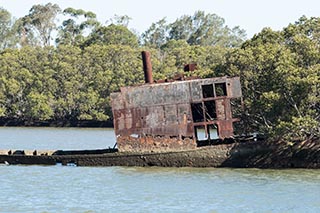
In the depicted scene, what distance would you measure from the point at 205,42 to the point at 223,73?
232 feet

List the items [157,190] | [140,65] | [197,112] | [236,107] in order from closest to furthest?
1. [157,190]
2. [197,112]
3. [236,107]
4. [140,65]

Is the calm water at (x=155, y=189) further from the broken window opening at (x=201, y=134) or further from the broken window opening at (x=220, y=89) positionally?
the broken window opening at (x=220, y=89)

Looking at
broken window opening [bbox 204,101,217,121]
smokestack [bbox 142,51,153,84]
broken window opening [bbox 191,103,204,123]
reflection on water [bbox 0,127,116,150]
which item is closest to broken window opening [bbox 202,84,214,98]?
broken window opening [bbox 204,101,217,121]

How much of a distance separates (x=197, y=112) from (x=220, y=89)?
4.77 feet

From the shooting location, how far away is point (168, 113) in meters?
28.5

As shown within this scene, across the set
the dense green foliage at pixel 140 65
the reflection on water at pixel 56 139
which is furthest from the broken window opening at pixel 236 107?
the reflection on water at pixel 56 139

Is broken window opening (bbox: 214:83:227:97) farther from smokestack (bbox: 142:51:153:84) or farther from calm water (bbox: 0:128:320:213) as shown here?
calm water (bbox: 0:128:320:213)

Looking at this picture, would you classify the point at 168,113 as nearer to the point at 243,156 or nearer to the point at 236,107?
the point at 243,156

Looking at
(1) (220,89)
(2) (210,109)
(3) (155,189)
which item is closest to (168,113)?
(2) (210,109)

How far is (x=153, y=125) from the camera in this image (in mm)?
28547

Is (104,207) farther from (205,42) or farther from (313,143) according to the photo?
(205,42)

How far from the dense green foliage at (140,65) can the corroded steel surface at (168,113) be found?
167 centimetres

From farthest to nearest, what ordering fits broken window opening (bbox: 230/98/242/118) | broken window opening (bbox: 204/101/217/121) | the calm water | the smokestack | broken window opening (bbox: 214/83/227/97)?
broken window opening (bbox: 230/98/242/118), the smokestack, broken window opening (bbox: 204/101/217/121), broken window opening (bbox: 214/83/227/97), the calm water

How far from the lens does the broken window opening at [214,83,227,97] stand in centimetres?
2847
